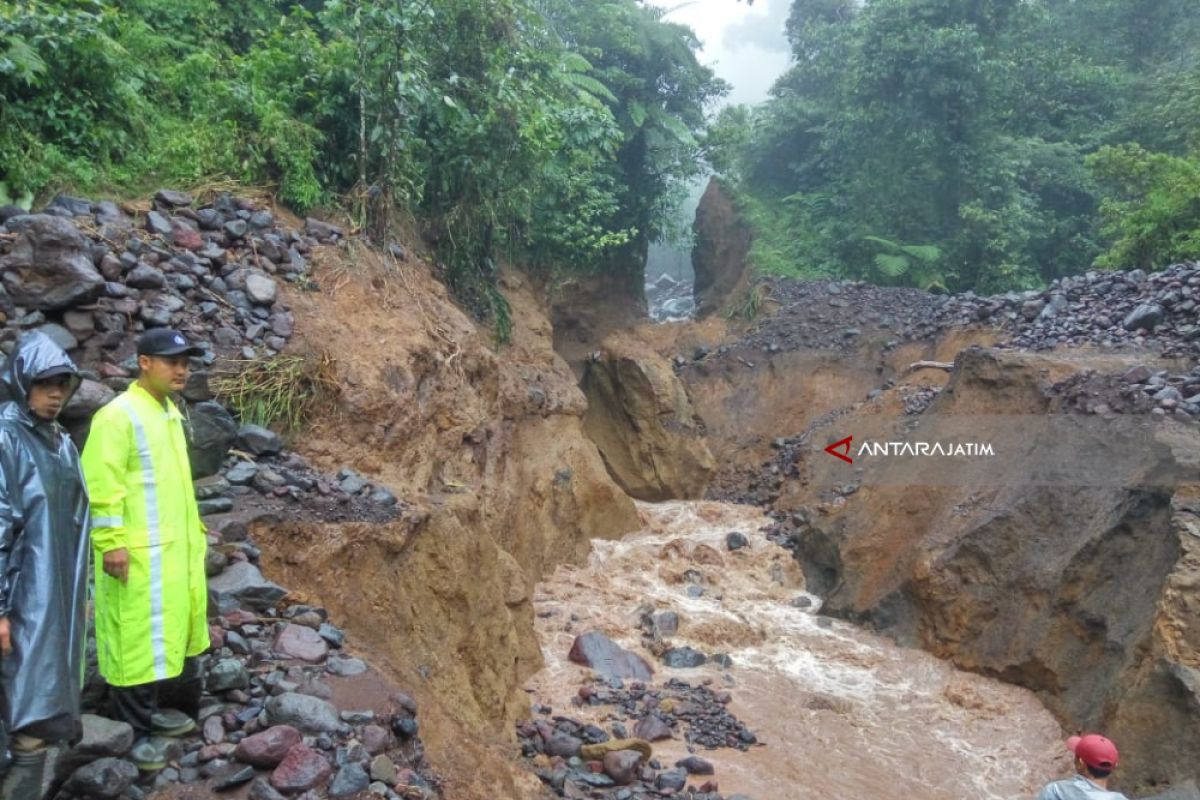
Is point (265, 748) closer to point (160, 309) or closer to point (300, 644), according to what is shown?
point (300, 644)

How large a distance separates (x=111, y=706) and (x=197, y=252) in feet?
14.1

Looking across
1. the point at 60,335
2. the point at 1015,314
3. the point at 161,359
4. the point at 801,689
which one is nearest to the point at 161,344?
the point at 161,359

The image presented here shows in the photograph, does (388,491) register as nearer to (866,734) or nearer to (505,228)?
(866,734)

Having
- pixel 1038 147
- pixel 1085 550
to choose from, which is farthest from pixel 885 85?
pixel 1085 550

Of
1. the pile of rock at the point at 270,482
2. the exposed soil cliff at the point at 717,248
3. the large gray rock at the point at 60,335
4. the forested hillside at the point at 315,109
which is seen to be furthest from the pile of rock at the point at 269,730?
the exposed soil cliff at the point at 717,248

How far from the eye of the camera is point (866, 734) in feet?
23.2

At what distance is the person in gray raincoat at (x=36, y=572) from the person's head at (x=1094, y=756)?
3.98 m

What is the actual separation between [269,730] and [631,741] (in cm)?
323

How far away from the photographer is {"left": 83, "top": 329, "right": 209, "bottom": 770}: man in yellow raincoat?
10.0ft

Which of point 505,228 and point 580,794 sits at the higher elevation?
point 505,228

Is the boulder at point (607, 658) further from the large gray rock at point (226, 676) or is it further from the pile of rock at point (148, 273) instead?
the large gray rock at point (226, 676)

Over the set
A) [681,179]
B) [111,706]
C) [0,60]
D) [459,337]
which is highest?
[681,179]

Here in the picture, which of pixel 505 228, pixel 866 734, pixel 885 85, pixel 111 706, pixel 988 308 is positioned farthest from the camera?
pixel 885 85

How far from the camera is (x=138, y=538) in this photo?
123 inches
